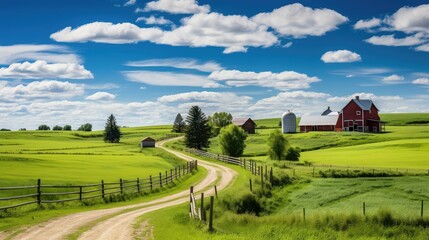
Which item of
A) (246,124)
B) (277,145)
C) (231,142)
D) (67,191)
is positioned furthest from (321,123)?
(67,191)

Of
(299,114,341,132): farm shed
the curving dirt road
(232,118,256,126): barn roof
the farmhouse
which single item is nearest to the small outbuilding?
(232,118,256,126): barn roof

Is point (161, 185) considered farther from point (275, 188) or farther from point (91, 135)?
point (91, 135)

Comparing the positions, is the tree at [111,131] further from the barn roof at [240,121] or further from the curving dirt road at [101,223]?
the curving dirt road at [101,223]

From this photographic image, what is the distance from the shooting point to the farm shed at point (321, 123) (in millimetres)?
138625

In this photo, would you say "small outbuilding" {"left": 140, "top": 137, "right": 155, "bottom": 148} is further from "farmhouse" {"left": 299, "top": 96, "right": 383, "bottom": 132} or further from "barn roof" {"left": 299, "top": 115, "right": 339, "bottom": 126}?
"farmhouse" {"left": 299, "top": 96, "right": 383, "bottom": 132}

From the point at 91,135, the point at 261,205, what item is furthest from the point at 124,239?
the point at 91,135

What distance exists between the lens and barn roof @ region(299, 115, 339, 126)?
141m

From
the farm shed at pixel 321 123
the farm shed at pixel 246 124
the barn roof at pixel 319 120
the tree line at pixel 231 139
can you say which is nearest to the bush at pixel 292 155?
the tree line at pixel 231 139

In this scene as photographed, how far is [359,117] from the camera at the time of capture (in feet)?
431

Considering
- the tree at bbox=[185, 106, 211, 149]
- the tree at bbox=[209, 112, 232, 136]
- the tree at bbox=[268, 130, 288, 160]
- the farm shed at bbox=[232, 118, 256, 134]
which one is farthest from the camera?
the tree at bbox=[209, 112, 232, 136]

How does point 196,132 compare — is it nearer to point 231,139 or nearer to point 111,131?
point 231,139

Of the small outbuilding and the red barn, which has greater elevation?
the red barn

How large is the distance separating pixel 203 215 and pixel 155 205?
10137 mm

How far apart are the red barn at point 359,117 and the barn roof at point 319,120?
18.5 ft
